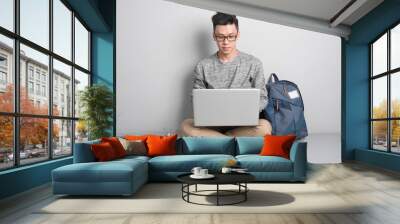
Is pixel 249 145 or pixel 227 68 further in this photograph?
pixel 227 68

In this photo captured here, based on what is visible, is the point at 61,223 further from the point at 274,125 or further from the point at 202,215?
the point at 274,125

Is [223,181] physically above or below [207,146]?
below

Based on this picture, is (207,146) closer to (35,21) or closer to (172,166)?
(172,166)

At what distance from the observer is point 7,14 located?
4762mm

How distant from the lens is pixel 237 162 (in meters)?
5.64

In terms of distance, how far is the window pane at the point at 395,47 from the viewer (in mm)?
7605

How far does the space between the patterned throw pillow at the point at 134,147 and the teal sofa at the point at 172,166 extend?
332 mm

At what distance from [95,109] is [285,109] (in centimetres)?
390

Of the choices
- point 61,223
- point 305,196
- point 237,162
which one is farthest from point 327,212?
point 61,223

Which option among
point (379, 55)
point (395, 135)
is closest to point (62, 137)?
point (395, 135)

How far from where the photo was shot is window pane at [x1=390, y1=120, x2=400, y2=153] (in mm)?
7465


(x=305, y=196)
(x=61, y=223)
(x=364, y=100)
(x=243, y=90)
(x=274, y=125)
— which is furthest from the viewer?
(x=364, y=100)

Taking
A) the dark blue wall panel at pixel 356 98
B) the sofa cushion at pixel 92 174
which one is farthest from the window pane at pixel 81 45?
the dark blue wall panel at pixel 356 98

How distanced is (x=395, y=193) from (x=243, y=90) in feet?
11.3
